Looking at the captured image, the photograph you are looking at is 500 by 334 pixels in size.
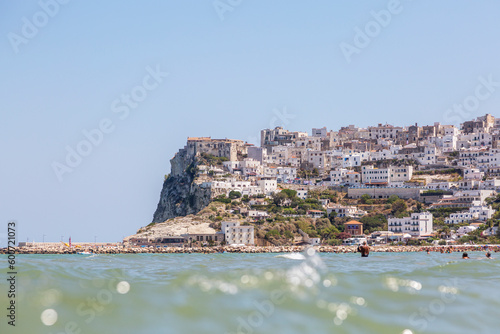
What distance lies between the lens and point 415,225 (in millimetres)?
84062

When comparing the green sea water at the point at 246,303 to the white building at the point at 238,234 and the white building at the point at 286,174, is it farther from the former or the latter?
the white building at the point at 286,174

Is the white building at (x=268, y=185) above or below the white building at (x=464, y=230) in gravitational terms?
above

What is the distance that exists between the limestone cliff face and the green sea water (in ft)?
257

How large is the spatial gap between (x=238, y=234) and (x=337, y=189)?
22473 mm

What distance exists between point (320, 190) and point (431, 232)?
2093 cm

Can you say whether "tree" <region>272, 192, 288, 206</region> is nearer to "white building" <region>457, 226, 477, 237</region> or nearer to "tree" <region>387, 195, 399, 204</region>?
"tree" <region>387, 195, 399, 204</region>

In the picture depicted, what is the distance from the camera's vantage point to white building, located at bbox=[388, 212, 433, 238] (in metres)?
83.3

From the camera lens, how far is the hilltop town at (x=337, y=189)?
8425 cm

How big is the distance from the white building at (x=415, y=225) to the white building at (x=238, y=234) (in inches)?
640

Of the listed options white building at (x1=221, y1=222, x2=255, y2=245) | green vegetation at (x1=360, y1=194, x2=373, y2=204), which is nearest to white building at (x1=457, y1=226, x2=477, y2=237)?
green vegetation at (x1=360, y1=194, x2=373, y2=204)

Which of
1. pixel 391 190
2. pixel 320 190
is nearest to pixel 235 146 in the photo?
pixel 320 190

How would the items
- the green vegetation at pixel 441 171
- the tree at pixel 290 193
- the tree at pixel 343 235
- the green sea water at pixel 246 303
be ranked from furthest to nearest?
the green vegetation at pixel 441 171 → the tree at pixel 290 193 → the tree at pixel 343 235 → the green sea water at pixel 246 303

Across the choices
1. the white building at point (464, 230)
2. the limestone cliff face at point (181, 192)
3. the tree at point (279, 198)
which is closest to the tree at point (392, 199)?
the white building at point (464, 230)

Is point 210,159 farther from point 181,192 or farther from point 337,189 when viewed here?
point 337,189
